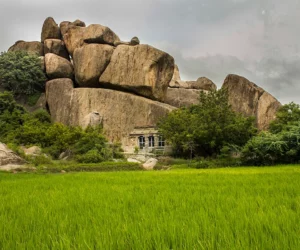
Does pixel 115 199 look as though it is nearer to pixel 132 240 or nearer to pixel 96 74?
pixel 132 240

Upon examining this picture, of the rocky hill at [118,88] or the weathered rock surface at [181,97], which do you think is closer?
the rocky hill at [118,88]

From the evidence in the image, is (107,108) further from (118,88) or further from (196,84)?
(196,84)

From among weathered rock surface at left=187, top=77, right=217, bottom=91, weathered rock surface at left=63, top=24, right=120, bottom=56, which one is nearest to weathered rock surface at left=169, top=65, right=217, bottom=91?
weathered rock surface at left=187, top=77, right=217, bottom=91

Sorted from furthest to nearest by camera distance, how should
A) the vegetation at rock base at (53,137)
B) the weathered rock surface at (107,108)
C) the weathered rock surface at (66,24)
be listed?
the weathered rock surface at (66,24), the weathered rock surface at (107,108), the vegetation at rock base at (53,137)

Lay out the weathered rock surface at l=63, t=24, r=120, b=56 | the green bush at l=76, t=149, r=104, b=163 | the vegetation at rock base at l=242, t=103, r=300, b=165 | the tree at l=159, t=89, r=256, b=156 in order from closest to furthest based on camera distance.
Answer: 1. the vegetation at rock base at l=242, t=103, r=300, b=165
2. the tree at l=159, t=89, r=256, b=156
3. the green bush at l=76, t=149, r=104, b=163
4. the weathered rock surface at l=63, t=24, r=120, b=56

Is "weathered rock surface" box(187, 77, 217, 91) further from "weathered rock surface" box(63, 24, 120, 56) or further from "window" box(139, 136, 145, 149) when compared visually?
"window" box(139, 136, 145, 149)

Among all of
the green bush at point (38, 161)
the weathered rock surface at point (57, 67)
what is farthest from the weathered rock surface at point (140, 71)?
the green bush at point (38, 161)

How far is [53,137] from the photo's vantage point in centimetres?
2641

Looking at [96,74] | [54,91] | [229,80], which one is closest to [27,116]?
[54,91]

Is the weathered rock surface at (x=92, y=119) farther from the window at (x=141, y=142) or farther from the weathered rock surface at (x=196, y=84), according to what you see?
the weathered rock surface at (x=196, y=84)

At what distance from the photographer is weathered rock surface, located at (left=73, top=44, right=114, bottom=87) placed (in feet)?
115

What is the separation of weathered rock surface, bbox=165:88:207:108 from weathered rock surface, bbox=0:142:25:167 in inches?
834

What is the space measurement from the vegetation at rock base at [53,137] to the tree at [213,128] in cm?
571

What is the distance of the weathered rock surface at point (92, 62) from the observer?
35.1m
